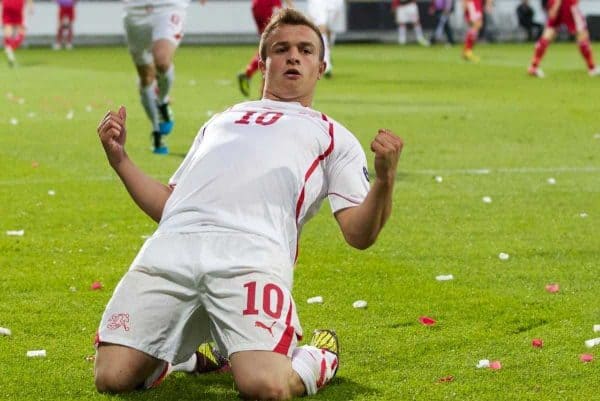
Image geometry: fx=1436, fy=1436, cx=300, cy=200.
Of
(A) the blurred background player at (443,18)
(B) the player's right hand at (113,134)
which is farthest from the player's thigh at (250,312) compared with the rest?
(A) the blurred background player at (443,18)

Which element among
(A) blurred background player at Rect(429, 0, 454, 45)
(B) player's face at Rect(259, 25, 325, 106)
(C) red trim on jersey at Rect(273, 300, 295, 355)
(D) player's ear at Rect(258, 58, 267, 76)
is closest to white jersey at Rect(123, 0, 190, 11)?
(D) player's ear at Rect(258, 58, 267, 76)

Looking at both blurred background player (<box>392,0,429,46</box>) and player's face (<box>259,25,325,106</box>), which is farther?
blurred background player (<box>392,0,429,46</box>)

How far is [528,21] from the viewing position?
143 feet

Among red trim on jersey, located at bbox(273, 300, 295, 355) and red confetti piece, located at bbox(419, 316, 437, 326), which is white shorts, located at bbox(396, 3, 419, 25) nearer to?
red confetti piece, located at bbox(419, 316, 437, 326)

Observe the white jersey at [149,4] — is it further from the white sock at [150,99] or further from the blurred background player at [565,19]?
the blurred background player at [565,19]

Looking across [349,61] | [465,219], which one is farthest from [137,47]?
[349,61]

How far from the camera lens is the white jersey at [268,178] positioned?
18.3 feet

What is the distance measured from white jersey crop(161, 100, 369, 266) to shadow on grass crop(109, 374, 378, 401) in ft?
1.75

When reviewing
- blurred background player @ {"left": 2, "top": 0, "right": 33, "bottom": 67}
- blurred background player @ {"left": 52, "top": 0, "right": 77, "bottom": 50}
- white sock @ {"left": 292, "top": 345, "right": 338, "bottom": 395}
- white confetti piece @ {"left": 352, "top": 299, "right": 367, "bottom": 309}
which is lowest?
blurred background player @ {"left": 52, "top": 0, "right": 77, "bottom": 50}

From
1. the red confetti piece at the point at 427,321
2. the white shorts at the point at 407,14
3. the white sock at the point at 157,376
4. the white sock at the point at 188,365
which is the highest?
the white sock at the point at 157,376

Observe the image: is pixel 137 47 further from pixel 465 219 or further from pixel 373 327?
pixel 373 327

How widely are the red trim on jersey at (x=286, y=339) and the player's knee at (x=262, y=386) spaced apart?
0.12 meters

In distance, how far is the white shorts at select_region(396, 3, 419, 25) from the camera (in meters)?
41.5

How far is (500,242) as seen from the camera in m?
9.05
